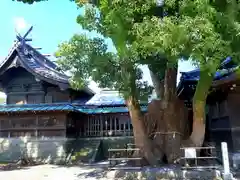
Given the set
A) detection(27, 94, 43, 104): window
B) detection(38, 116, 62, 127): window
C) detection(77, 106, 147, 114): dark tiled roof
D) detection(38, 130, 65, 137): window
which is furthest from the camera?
detection(27, 94, 43, 104): window

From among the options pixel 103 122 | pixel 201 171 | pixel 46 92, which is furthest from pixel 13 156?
pixel 201 171

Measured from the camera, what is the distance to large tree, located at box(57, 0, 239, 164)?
8594 mm

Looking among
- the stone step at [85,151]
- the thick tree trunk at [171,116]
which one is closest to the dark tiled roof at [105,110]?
the stone step at [85,151]

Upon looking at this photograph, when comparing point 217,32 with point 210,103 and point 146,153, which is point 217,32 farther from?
point 210,103

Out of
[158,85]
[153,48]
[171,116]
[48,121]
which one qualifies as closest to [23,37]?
[48,121]

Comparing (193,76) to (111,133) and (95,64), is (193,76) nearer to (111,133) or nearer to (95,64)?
(111,133)

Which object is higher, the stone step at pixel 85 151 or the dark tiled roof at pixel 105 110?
the dark tiled roof at pixel 105 110

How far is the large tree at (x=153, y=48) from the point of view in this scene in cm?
859

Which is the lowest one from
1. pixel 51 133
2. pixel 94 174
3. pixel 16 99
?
pixel 94 174

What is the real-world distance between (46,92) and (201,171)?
1355 cm

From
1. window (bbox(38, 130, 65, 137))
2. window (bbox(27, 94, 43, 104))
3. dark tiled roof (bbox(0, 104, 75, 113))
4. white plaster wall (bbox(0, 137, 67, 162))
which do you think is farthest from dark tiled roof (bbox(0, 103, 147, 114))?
white plaster wall (bbox(0, 137, 67, 162))

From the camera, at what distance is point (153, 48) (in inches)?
350

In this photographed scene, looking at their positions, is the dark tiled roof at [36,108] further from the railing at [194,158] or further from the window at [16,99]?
the railing at [194,158]

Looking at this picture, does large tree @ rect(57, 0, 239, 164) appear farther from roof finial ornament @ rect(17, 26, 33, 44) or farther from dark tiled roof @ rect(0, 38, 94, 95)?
roof finial ornament @ rect(17, 26, 33, 44)
